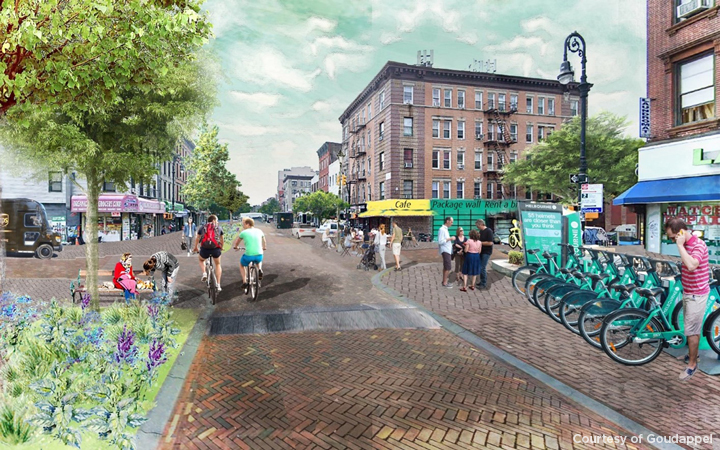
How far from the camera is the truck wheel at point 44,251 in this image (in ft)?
17.0

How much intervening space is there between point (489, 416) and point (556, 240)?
8.25 meters

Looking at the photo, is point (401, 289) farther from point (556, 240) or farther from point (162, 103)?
point (162, 103)

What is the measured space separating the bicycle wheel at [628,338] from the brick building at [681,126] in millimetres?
8225

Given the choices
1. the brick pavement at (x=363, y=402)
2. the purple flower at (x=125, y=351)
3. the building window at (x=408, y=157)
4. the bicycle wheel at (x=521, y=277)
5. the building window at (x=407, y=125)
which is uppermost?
the building window at (x=407, y=125)

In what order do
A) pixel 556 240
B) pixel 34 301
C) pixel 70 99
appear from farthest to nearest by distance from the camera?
pixel 556 240 → pixel 34 301 → pixel 70 99

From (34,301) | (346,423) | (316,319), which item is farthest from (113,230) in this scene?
(346,423)

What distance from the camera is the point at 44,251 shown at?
5355 millimetres

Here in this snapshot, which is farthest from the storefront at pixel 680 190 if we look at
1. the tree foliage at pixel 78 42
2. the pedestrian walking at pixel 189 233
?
the pedestrian walking at pixel 189 233

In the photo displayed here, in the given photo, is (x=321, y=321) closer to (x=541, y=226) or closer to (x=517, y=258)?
(x=541, y=226)

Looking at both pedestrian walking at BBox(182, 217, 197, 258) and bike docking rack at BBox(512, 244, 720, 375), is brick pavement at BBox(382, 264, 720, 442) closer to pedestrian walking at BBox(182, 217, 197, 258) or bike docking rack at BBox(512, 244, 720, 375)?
bike docking rack at BBox(512, 244, 720, 375)

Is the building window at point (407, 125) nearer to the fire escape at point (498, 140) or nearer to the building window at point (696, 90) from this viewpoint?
the fire escape at point (498, 140)

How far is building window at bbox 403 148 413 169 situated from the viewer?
32719 millimetres

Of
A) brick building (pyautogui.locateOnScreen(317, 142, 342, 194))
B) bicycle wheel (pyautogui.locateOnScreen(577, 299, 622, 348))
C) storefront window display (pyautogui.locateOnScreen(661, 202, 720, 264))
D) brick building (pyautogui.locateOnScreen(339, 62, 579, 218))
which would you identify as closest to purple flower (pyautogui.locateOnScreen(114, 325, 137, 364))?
bicycle wheel (pyautogui.locateOnScreen(577, 299, 622, 348))

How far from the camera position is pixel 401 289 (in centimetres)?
961
